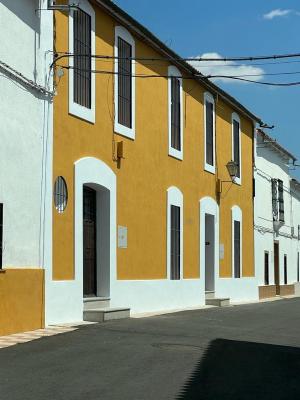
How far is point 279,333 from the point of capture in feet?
44.0

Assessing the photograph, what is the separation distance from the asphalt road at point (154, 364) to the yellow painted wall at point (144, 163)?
255 centimetres

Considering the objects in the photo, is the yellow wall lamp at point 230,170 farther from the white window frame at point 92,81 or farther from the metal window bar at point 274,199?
the white window frame at point 92,81

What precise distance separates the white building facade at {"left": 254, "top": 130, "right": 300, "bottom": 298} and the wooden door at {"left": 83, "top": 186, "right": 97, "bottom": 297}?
13482 millimetres

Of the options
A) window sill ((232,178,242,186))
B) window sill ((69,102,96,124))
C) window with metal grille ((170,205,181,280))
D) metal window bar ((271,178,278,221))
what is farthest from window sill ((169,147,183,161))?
metal window bar ((271,178,278,221))

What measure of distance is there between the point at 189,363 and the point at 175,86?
1195 centimetres

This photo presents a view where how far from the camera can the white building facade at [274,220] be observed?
29219 millimetres

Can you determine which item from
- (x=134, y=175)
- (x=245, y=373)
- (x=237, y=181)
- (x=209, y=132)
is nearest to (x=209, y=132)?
(x=209, y=132)

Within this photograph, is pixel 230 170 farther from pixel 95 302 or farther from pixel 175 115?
pixel 95 302

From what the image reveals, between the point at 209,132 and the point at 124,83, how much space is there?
261 inches

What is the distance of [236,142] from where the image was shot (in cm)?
2584

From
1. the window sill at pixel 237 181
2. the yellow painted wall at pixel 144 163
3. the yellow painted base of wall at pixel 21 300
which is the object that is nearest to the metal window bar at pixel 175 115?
the yellow painted wall at pixel 144 163

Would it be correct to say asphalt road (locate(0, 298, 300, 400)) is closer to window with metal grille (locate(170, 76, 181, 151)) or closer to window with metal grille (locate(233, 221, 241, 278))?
window with metal grille (locate(170, 76, 181, 151))

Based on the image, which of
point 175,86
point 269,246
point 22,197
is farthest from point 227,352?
point 269,246

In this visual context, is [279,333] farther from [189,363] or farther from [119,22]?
[119,22]
